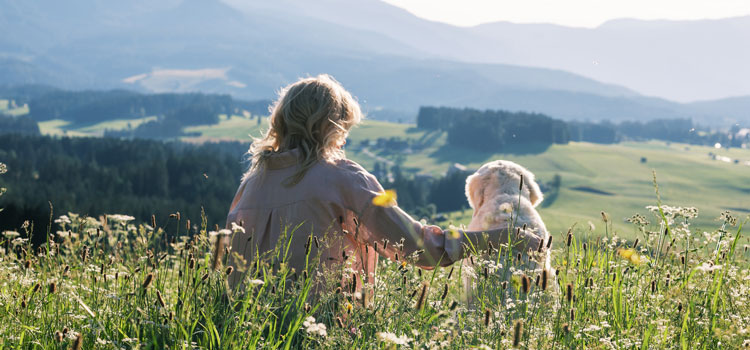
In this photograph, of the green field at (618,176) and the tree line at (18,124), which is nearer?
Result: the green field at (618,176)

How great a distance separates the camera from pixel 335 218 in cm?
427

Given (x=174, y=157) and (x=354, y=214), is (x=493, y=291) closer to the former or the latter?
(x=354, y=214)

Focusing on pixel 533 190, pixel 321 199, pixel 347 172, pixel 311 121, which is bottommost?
pixel 533 190

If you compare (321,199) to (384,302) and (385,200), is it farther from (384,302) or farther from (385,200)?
(384,302)

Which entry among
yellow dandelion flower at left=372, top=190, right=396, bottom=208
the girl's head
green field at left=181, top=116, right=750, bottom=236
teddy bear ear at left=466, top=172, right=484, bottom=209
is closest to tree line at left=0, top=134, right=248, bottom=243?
green field at left=181, top=116, right=750, bottom=236

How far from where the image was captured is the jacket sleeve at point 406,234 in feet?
13.6

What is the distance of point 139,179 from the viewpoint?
9625cm

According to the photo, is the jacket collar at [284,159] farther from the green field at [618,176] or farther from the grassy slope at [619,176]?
the green field at [618,176]

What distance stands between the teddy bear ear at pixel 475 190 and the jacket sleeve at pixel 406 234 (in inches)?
97.4

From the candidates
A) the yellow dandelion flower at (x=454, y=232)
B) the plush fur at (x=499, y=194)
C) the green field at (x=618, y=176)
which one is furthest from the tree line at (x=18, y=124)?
the yellow dandelion flower at (x=454, y=232)

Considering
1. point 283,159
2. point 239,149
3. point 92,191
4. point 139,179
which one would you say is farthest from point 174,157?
point 283,159

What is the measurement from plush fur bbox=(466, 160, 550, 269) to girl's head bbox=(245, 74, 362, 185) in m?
2.04

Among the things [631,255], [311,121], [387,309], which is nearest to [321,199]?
[311,121]

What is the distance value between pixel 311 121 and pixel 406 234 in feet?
3.60
